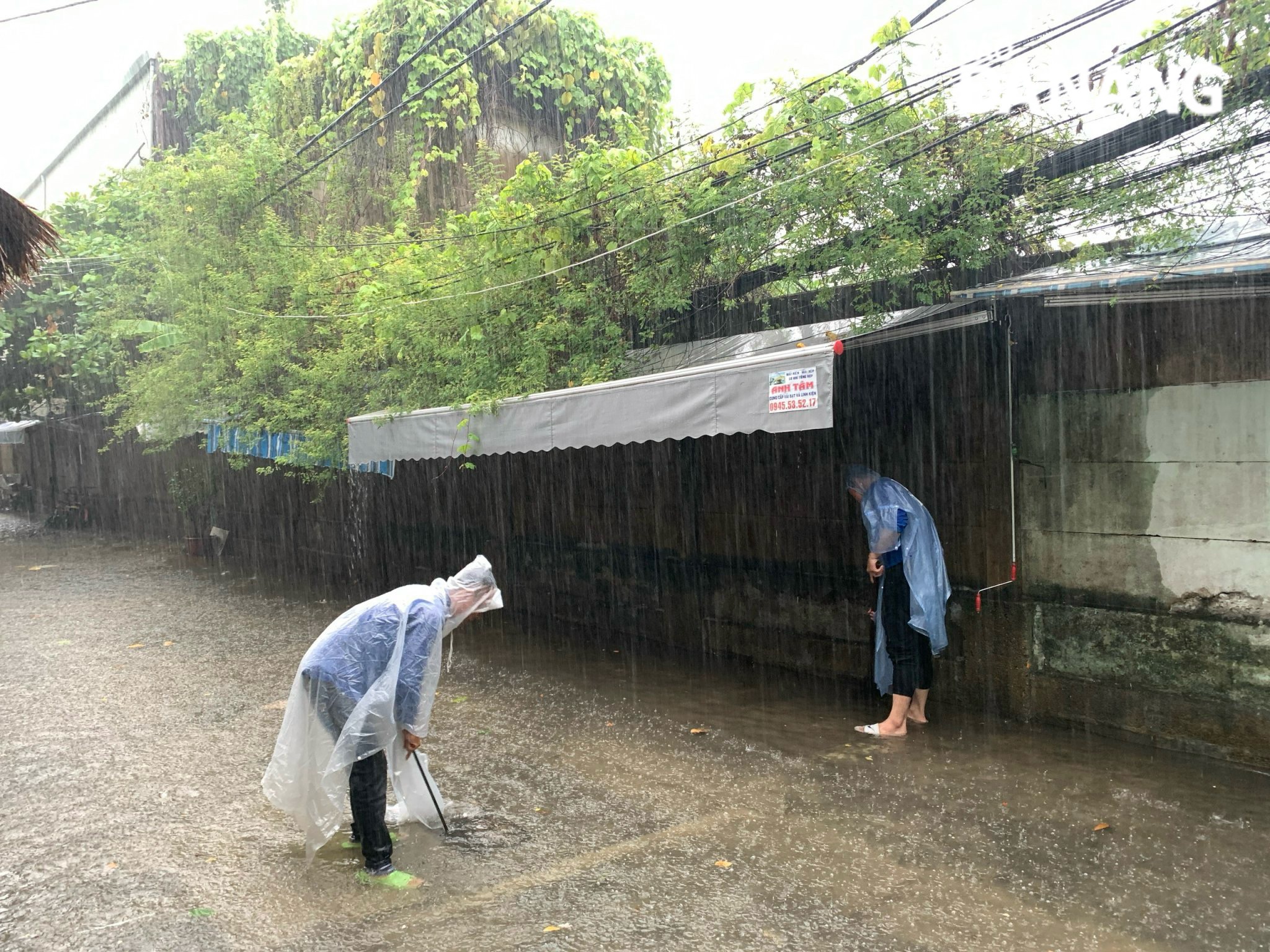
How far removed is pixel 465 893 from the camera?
13.0ft

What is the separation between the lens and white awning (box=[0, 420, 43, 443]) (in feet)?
84.1

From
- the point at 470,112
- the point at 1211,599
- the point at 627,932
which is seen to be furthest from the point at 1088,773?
the point at 470,112

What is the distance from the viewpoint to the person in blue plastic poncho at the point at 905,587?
5.79 m

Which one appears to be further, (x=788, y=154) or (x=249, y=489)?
(x=249, y=489)

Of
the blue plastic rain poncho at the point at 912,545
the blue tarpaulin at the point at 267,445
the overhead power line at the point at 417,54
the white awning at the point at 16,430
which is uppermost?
the overhead power line at the point at 417,54

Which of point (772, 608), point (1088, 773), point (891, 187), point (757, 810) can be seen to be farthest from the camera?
point (772, 608)

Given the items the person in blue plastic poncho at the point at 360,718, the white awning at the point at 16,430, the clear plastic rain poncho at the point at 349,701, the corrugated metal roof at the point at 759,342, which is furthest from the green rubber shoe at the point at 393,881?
the white awning at the point at 16,430

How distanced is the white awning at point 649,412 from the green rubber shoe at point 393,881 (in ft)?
9.45

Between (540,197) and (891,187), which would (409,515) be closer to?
(540,197)

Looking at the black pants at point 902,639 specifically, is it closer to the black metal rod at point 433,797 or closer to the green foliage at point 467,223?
the green foliage at point 467,223

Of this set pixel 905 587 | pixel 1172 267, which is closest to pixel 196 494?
pixel 905 587

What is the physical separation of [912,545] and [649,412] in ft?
6.02

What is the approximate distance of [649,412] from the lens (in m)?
6.09

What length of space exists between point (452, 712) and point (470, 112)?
1014cm
